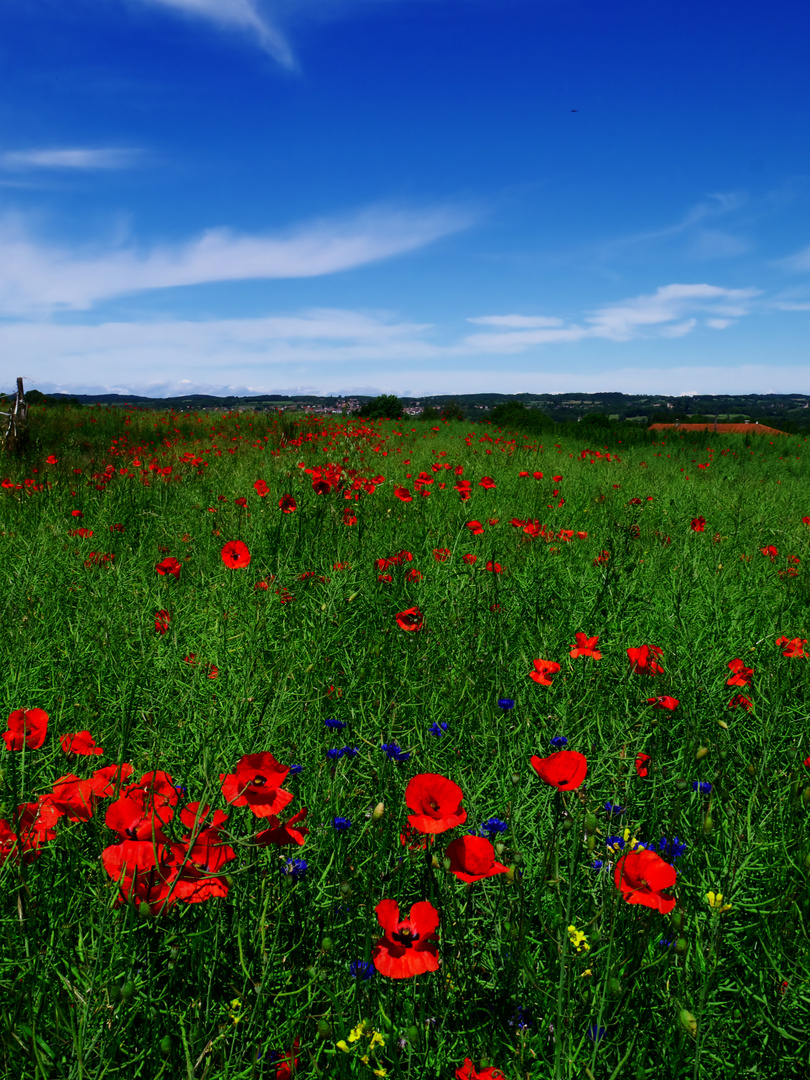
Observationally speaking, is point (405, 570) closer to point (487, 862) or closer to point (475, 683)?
point (475, 683)

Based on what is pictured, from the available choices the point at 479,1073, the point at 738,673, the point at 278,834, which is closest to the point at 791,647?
the point at 738,673

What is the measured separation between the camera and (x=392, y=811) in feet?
4.33

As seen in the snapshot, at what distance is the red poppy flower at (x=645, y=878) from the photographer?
0.83m

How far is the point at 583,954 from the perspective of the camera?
992mm

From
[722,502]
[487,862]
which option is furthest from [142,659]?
[722,502]

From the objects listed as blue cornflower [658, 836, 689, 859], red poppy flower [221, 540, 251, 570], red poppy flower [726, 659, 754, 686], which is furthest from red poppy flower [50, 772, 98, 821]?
red poppy flower [726, 659, 754, 686]

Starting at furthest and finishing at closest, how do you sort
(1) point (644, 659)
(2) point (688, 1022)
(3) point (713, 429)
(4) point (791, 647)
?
(3) point (713, 429) → (4) point (791, 647) → (1) point (644, 659) → (2) point (688, 1022)

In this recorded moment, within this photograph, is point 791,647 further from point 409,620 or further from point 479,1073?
point 479,1073

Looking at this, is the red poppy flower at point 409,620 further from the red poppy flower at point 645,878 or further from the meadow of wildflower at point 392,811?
the red poppy flower at point 645,878

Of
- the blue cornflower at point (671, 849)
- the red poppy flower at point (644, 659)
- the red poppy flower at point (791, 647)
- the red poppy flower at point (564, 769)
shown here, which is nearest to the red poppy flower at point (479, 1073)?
the red poppy flower at point (564, 769)

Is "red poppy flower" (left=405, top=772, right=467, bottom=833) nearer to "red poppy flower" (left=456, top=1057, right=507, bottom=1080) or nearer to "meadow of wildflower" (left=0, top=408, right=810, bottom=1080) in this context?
"meadow of wildflower" (left=0, top=408, right=810, bottom=1080)

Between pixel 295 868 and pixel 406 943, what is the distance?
352 mm

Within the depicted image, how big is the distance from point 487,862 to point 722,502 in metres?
5.47

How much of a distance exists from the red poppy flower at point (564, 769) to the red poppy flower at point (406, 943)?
0.24 m
